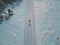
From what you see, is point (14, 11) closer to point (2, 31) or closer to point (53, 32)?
point (2, 31)

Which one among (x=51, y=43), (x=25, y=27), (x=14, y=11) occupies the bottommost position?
(x=51, y=43)

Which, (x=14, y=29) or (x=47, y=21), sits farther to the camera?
(x=47, y=21)

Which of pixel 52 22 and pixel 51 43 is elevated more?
pixel 52 22

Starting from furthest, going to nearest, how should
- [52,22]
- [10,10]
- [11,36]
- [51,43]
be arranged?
1. [10,10]
2. [52,22]
3. [11,36]
4. [51,43]

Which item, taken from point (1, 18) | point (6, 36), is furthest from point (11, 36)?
point (1, 18)

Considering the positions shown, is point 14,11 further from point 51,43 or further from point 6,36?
point 51,43

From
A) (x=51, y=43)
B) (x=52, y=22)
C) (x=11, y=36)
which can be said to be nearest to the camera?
(x=51, y=43)

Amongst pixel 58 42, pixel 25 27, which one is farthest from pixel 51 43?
pixel 25 27

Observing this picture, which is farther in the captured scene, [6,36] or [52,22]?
[52,22]

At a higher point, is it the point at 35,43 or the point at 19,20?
the point at 19,20
